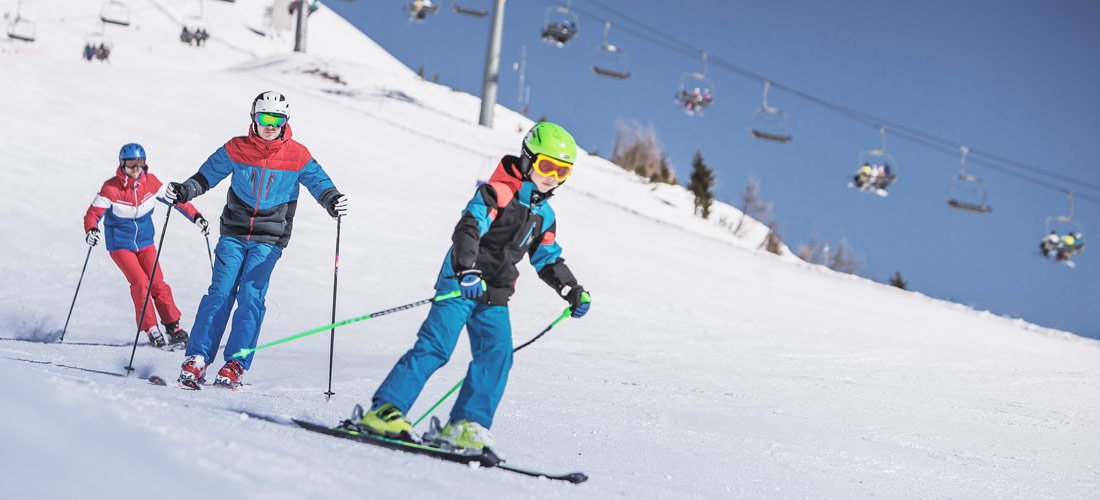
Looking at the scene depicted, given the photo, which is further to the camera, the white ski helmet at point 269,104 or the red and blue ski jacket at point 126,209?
the red and blue ski jacket at point 126,209

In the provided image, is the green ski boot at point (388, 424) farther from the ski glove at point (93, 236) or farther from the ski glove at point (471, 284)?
the ski glove at point (93, 236)

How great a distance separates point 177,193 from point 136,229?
2378 mm

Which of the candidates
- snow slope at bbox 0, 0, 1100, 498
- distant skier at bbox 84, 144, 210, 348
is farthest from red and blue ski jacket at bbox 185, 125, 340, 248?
distant skier at bbox 84, 144, 210, 348

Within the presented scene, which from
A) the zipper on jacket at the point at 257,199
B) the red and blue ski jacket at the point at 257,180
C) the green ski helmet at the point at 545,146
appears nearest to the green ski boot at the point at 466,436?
the green ski helmet at the point at 545,146

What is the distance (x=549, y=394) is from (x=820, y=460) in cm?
206

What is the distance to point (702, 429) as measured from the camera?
246 inches

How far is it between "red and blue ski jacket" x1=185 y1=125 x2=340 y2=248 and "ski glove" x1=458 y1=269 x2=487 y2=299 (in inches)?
84.8

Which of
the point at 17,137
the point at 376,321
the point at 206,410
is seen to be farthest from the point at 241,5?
the point at 206,410

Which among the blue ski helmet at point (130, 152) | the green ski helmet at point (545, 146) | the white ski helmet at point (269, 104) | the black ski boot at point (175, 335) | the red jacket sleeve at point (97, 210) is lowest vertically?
the black ski boot at point (175, 335)

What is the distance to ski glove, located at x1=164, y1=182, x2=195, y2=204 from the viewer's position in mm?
5820

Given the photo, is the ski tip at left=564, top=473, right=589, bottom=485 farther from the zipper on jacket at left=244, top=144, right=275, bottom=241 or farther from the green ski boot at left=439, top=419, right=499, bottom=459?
the zipper on jacket at left=244, top=144, right=275, bottom=241

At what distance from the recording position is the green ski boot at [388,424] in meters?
4.13

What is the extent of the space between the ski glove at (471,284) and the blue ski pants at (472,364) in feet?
0.81

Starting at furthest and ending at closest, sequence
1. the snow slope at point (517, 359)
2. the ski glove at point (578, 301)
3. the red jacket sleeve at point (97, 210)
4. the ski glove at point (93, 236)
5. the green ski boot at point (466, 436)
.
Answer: the red jacket sleeve at point (97, 210) < the ski glove at point (93, 236) < the ski glove at point (578, 301) < the green ski boot at point (466, 436) < the snow slope at point (517, 359)
